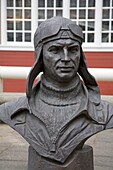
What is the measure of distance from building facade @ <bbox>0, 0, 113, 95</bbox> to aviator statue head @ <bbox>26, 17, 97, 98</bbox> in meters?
7.28

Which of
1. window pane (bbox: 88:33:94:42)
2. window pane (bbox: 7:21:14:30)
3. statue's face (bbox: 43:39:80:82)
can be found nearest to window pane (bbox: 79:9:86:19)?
window pane (bbox: 88:33:94:42)

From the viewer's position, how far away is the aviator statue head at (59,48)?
3088 mm

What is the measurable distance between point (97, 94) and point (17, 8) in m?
7.90

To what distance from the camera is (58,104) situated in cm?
325

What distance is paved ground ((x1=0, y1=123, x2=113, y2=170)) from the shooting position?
4758 mm

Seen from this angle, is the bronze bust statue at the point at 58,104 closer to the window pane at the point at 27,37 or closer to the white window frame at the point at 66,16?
the white window frame at the point at 66,16

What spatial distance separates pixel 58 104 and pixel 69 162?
52 cm

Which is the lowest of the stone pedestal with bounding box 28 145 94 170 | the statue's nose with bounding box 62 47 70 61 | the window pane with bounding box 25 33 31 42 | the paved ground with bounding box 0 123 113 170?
the paved ground with bounding box 0 123 113 170

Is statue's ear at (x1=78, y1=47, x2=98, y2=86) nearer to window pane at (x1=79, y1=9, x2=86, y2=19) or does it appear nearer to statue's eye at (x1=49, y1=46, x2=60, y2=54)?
statue's eye at (x1=49, y1=46, x2=60, y2=54)

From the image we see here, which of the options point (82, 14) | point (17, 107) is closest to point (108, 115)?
point (17, 107)

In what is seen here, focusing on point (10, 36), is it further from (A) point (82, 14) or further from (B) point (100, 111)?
(B) point (100, 111)

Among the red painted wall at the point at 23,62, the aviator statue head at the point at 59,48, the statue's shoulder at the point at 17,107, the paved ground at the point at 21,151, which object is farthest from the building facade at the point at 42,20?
the aviator statue head at the point at 59,48

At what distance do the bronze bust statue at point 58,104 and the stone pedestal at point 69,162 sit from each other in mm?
56

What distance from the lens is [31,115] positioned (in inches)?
130
